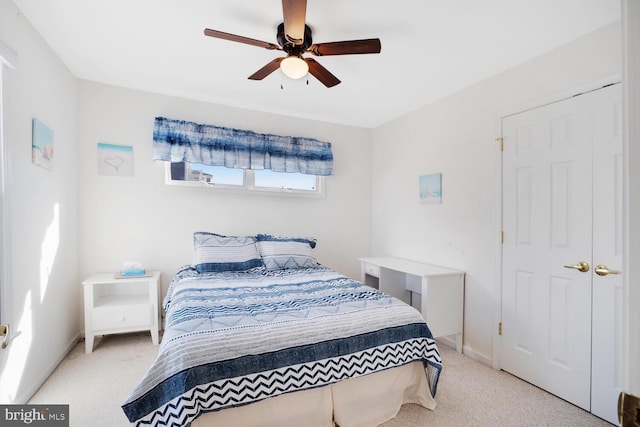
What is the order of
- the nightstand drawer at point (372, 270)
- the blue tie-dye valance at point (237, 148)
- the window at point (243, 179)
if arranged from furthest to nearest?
the nightstand drawer at point (372, 270) → the window at point (243, 179) → the blue tie-dye valance at point (237, 148)

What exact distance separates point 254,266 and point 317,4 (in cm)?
226

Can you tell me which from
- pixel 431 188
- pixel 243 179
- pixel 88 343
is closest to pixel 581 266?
pixel 431 188

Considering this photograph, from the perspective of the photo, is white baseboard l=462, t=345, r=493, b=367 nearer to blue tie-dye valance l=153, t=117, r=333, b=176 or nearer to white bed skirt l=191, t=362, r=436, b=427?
white bed skirt l=191, t=362, r=436, b=427

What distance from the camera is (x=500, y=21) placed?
1.88 meters

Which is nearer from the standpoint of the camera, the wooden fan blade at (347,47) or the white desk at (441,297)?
the wooden fan blade at (347,47)

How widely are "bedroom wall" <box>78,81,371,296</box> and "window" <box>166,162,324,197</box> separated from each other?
0.28ft

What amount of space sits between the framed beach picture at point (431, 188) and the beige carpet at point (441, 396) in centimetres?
155

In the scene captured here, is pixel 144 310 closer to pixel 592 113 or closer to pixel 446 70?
pixel 446 70

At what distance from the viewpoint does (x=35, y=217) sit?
2047 mm

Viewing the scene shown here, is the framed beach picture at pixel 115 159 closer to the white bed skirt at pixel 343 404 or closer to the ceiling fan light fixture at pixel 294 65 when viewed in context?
the ceiling fan light fixture at pixel 294 65

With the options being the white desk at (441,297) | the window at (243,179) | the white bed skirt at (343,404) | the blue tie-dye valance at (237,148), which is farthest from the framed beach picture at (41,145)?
the white desk at (441,297)

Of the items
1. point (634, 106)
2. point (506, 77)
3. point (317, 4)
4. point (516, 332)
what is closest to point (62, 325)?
point (317, 4)

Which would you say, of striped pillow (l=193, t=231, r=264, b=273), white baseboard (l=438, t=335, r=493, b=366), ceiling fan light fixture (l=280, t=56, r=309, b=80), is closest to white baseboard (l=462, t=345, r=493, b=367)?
white baseboard (l=438, t=335, r=493, b=366)

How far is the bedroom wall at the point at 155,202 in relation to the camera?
2869 mm
